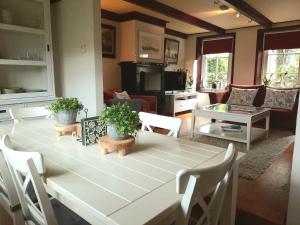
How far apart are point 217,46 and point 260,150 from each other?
4158 millimetres

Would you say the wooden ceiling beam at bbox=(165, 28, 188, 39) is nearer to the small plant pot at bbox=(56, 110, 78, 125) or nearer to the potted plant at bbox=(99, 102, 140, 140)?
the small plant pot at bbox=(56, 110, 78, 125)

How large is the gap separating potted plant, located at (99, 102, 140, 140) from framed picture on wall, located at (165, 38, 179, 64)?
18.0ft

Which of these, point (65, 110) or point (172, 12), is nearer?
point (65, 110)

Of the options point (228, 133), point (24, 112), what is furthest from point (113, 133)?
point (228, 133)

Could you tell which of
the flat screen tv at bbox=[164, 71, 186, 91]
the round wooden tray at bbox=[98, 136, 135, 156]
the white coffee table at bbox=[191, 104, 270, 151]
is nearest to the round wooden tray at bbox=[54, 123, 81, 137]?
the round wooden tray at bbox=[98, 136, 135, 156]

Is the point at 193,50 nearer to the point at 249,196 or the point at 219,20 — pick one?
the point at 219,20

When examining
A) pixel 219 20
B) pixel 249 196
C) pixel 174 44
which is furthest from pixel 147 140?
pixel 174 44

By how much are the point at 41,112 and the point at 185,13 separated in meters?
3.76

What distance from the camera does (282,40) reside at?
556 cm

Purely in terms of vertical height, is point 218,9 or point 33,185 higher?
point 218,9

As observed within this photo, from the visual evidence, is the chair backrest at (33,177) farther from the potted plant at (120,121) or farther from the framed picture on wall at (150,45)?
the framed picture on wall at (150,45)

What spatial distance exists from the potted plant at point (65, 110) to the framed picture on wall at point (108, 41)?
11.8 ft

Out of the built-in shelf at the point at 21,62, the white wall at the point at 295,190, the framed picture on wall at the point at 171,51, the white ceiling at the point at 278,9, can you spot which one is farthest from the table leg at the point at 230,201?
the framed picture on wall at the point at 171,51

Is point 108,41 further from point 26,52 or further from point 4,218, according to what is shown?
point 4,218
